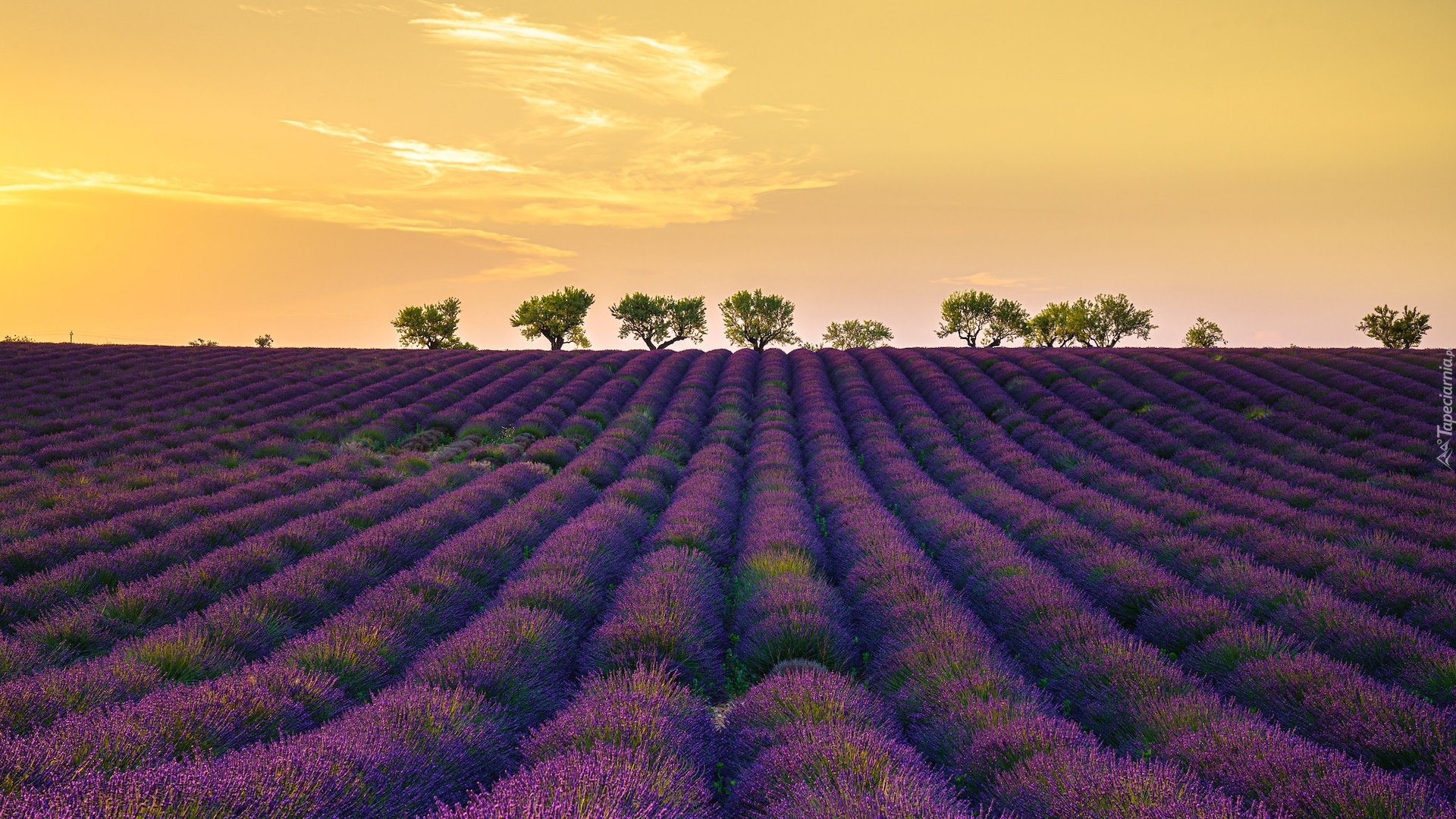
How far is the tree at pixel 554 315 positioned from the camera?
47.8 meters

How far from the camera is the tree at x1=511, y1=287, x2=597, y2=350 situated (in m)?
47.8

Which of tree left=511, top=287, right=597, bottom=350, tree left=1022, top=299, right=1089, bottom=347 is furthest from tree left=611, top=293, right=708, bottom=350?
tree left=1022, top=299, right=1089, bottom=347

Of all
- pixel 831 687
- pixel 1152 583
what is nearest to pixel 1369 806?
pixel 831 687

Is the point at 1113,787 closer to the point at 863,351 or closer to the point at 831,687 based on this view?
the point at 831,687

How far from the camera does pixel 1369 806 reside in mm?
2553

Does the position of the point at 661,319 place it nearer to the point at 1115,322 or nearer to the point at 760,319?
the point at 760,319

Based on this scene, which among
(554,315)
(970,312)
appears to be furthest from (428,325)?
(970,312)

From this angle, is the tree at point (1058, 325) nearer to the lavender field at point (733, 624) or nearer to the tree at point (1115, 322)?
the tree at point (1115, 322)

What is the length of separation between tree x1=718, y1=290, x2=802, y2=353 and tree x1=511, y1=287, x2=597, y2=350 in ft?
33.4

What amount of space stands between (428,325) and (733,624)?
157 ft

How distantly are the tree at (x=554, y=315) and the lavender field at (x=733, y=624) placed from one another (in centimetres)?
3550

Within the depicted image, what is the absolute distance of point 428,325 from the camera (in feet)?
159

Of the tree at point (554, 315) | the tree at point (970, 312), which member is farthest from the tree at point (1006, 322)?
the tree at point (554, 315)

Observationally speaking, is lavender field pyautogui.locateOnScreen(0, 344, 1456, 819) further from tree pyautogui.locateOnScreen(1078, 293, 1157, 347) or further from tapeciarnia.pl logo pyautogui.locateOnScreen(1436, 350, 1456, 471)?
tree pyautogui.locateOnScreen(1078, 293, 1157, 347)
